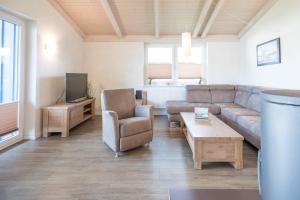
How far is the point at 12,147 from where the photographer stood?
329 centimetres

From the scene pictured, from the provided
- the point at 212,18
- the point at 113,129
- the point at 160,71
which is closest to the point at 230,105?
the point at 212,18

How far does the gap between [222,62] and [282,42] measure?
225 centimetres

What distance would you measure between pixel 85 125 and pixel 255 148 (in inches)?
141

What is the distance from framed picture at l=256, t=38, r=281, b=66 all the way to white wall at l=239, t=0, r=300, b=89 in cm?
9

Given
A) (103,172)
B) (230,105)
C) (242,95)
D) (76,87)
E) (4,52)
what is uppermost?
(4,52)

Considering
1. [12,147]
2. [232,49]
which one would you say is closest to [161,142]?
[12,147]

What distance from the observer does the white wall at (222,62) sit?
19.7 ft

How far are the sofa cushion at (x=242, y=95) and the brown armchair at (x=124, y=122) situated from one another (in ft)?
8.51

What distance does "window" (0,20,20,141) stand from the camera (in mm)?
3238

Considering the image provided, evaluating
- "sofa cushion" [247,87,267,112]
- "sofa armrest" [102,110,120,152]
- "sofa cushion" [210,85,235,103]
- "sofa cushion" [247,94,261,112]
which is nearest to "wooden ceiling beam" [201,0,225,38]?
"sofa cushion" [210,85,235,103]

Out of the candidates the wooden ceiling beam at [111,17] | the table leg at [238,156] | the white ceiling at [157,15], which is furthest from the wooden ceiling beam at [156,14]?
the table leg at [238,156]

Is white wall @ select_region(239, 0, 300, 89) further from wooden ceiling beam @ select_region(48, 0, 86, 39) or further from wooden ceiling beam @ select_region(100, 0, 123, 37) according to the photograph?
wooden ceiling beam @ select_region(48, 0, 86, 39)

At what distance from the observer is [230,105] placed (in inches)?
195

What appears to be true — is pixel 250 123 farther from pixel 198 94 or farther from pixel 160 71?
pixel 160 71
